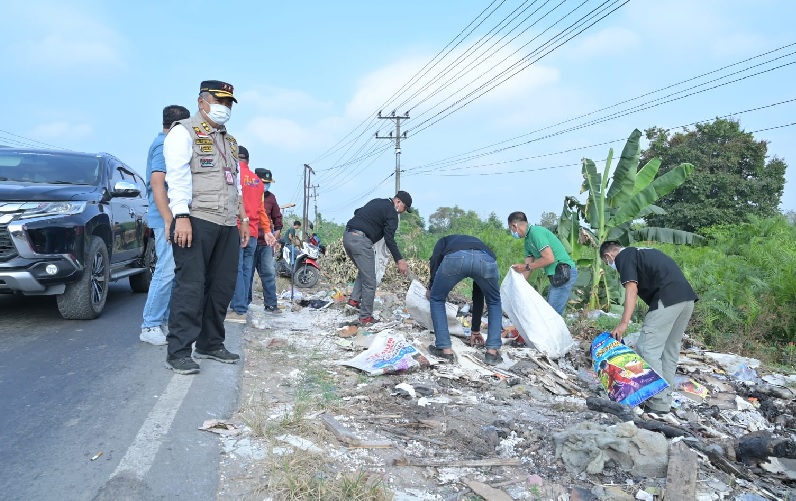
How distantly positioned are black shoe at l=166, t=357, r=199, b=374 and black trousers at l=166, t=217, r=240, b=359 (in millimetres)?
37

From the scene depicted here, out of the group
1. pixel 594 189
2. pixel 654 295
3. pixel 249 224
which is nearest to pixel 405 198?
pixel 249 224

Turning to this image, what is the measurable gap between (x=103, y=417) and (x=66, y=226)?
9.37 feet

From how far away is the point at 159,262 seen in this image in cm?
501

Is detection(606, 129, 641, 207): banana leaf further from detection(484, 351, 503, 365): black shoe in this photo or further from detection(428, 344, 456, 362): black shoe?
detection(428, 344, 456, 362): black shoe

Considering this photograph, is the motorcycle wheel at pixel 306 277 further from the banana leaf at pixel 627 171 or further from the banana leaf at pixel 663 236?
the banana leaf at pixel 663 236

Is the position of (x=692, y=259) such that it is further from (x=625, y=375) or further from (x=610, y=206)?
(x=625, y=375)

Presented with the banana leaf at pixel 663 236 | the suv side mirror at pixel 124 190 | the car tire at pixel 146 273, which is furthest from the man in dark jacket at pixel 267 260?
the banana leaf at pixel 663 236

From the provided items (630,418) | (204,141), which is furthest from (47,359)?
(630,418)

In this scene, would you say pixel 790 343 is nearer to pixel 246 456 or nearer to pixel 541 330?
pixel 541 330

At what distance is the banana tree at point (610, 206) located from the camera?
10.7 meters

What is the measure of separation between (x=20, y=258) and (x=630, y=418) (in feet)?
17.7

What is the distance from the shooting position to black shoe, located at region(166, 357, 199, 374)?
4254 millimetres

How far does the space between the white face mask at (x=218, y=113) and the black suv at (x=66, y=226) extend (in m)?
2.32

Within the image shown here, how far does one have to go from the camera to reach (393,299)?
989 centimetres
